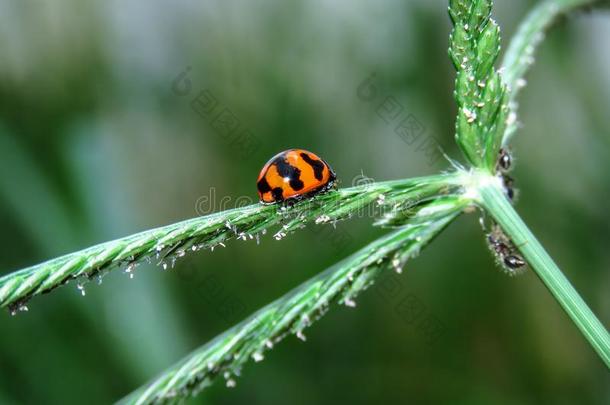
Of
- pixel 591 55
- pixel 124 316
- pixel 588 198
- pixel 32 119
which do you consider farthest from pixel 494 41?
pixel 32 119

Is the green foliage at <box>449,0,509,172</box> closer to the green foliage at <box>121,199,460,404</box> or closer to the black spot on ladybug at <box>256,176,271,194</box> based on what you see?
the green foliage at <box>121,199,460,404</box>

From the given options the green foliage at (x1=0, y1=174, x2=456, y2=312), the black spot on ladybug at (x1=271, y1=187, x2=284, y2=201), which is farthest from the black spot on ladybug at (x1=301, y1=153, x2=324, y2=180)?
the green foliage at (x1=0, y1=174, x2=456, y2=312)

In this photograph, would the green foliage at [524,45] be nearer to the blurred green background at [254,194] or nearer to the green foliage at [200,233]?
the green foliage at [200,233]

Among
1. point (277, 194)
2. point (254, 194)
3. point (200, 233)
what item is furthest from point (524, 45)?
point (254, 194)

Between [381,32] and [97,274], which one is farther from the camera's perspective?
[381,32]

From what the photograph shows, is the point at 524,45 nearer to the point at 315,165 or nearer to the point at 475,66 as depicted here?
the point at 475,66

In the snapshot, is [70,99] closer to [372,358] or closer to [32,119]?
[32,119]
